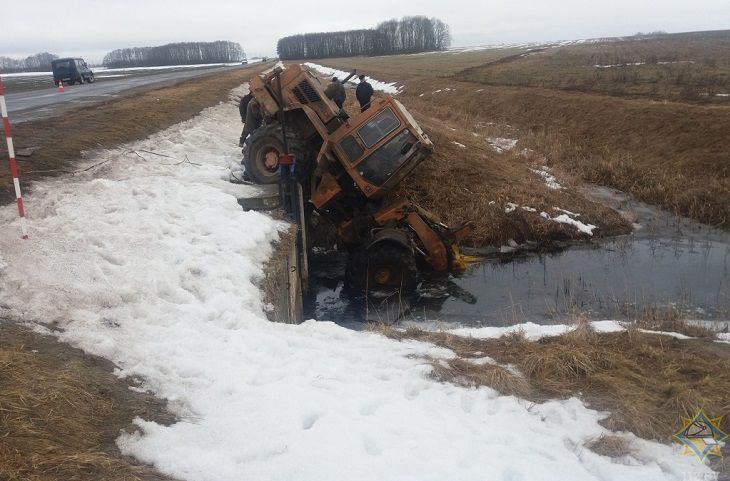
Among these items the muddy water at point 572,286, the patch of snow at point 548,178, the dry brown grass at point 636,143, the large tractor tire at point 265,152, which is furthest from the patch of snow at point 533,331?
the patch of snow at point 548,178

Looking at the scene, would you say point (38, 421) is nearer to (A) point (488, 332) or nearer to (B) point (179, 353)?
(B) point (179, 353)

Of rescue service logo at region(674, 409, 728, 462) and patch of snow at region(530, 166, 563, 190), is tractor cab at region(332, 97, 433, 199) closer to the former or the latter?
rescue service logo at region(674, 409, 728, 462)

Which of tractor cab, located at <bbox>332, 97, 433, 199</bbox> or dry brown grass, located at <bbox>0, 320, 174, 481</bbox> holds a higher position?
tractor cab, located at <bbox>332, 97, 433, 199</bbox>

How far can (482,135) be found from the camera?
23297 millimetres

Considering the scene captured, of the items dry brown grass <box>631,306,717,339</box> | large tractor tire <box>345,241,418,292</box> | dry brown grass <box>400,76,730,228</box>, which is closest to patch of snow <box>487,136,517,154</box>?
dry brown grass <box>400,76,730,228</box>

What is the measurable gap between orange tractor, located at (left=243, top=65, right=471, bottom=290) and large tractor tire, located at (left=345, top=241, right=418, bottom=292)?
0.06ft

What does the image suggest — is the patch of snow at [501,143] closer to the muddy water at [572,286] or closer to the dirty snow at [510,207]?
the dirty snow at [510,207]

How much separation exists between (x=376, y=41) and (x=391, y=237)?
128226 mm

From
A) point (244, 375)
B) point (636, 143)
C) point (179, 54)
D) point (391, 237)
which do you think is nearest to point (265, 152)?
point (391, 237)

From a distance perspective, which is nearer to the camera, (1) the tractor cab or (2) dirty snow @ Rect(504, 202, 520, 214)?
(1) the tractor cab

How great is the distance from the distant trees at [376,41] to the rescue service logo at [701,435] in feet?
435

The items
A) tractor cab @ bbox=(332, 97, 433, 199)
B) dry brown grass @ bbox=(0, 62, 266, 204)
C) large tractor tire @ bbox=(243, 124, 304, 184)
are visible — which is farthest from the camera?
large tractor tire @ bbox=(243, 124, 304, 184)

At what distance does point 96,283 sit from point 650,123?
20.3 m

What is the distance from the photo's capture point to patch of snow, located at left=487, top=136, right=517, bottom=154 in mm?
20672
